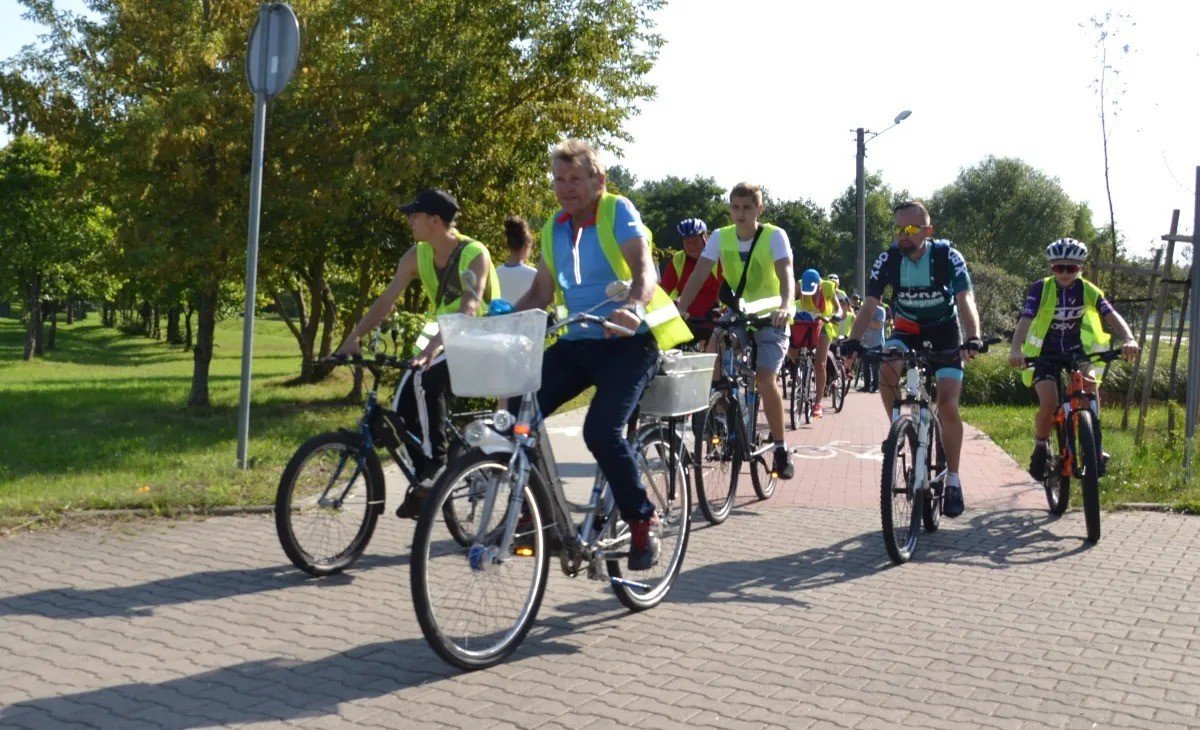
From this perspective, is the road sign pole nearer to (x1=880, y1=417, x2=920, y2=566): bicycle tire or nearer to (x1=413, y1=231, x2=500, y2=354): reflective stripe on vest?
(x1=413, y1=231, x2=500, y2=354): reflective stripe on vest

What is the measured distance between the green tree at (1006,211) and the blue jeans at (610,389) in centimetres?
6628

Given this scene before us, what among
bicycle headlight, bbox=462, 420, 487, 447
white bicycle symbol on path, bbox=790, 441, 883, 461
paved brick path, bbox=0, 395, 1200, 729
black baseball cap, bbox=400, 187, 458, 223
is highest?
black baseball cap, bbox=400, 187, 458, 223

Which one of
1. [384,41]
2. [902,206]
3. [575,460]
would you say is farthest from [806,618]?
[384,41]

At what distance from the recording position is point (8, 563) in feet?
22.6

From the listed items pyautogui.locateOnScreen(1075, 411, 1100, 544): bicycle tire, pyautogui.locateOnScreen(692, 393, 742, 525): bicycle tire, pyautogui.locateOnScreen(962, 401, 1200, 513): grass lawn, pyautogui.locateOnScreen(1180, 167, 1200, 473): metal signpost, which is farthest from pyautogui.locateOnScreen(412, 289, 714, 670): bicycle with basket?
pyautogui.locateOnScreen(1180, 167, 1200, 473): metal signpost

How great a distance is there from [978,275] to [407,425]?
134 ft

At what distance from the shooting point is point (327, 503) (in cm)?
650

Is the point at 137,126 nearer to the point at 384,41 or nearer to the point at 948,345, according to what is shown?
the point at 384,41

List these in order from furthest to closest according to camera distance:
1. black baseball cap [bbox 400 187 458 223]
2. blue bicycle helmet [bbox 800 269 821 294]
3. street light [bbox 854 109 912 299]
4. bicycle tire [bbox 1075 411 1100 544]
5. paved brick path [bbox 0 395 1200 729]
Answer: street light [bbox 854 109 912 299]
blue bicycle helmet [bbox 800 269 821 294]
bicycle tire [bbox 1075 411 1100 544]
black baseball cap [bbox 400 187 458 223]
paved brick path [bbox 0 395 1200 729]

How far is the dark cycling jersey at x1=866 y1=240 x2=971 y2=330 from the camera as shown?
798cm

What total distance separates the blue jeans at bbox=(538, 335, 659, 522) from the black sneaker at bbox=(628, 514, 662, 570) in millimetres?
43

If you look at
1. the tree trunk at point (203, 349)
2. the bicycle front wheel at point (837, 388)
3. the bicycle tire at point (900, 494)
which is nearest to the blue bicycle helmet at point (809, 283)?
the bicycle front wheel at point (837, 388)

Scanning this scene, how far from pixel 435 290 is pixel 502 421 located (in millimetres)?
2183

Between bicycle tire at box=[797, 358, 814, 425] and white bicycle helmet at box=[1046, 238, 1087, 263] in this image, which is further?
bicycle tire at box=[797, 358, 814, 425]
